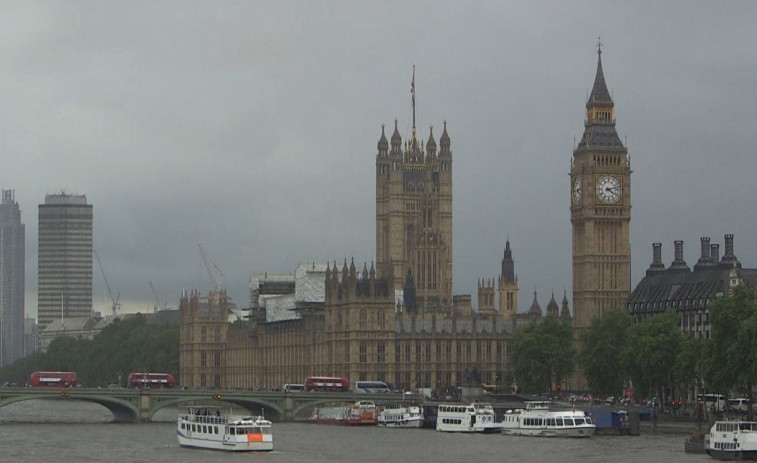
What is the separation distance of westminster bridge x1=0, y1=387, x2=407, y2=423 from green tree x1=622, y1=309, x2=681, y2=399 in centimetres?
2492

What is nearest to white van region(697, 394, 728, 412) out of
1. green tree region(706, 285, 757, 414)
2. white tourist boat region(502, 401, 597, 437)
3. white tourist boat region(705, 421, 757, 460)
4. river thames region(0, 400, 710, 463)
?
river thames region(0, 400, 710, 463)

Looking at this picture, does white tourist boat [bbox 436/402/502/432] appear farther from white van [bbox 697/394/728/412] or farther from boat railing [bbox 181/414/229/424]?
boat railing [bbox 181/414/229/424]

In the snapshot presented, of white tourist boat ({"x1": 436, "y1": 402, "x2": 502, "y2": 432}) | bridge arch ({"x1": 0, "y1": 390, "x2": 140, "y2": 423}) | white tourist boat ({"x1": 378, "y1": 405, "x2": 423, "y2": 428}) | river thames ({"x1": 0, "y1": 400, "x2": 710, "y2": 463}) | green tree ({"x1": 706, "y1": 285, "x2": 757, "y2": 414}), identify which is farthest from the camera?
bridge arch ({"x1": 0, "y1": 390, "x2": 140, "y2": 423})

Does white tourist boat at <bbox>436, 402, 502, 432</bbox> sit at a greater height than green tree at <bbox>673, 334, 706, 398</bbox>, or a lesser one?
lesser

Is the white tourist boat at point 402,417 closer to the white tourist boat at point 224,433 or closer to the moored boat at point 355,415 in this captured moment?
the moored boat at point 355,415

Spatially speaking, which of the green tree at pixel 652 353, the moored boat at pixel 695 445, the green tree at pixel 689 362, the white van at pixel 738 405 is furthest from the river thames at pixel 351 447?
the green tree at pixel 652 353

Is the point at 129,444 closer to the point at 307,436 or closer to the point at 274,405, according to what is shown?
the point at 307,436

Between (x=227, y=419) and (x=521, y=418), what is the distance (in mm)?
25383

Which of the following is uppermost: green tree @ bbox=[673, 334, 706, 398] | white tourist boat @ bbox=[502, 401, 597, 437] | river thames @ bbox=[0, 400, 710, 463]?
green tree @ bbox=[673, 334, 706, 398]

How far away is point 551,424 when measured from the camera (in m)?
158

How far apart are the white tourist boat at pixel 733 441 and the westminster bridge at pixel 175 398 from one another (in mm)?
61993

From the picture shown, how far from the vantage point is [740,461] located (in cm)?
12731

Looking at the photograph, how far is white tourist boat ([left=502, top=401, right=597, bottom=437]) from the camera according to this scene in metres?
157

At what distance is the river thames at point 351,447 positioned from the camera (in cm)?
13400
